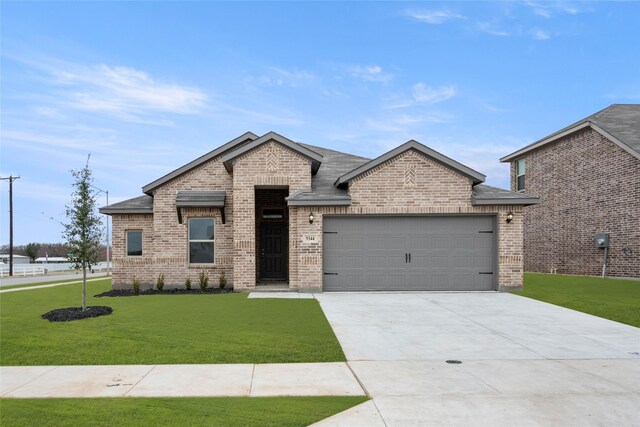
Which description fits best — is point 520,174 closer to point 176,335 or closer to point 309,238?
point 309,238

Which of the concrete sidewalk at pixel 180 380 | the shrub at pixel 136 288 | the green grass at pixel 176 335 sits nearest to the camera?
the concrete sidewalk at pixel 180 380

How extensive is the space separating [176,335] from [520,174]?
85.3ft

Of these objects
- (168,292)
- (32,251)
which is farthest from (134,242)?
(32,251)

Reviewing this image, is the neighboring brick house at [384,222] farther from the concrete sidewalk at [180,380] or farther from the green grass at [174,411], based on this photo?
the green grass at [174,411]

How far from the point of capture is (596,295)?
49.4 ft

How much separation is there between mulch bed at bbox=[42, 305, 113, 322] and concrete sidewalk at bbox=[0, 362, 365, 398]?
3990 mm

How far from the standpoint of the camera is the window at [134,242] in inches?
707

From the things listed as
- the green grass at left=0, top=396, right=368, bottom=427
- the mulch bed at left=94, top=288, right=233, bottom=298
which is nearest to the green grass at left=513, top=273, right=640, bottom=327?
the green grass at left=0, top=396, right=368, bottom=427

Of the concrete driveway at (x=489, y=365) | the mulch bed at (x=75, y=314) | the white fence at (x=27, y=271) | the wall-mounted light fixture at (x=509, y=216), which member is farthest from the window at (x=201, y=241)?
the white fence at (x=27, y=271)

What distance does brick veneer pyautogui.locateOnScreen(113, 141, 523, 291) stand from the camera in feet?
52.0

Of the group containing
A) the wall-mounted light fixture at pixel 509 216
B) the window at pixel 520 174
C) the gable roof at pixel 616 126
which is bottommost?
the wall-mounted light fixture at pixel 509 216

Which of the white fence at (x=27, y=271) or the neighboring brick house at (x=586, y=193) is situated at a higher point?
the neighboring brick house at (x=586, y=193)

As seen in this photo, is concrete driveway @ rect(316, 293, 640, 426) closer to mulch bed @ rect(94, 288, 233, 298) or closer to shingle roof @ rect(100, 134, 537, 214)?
shingle roof @ rect(100, 134, 537, 214)

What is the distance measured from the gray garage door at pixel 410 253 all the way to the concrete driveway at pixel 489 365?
3.41 m
